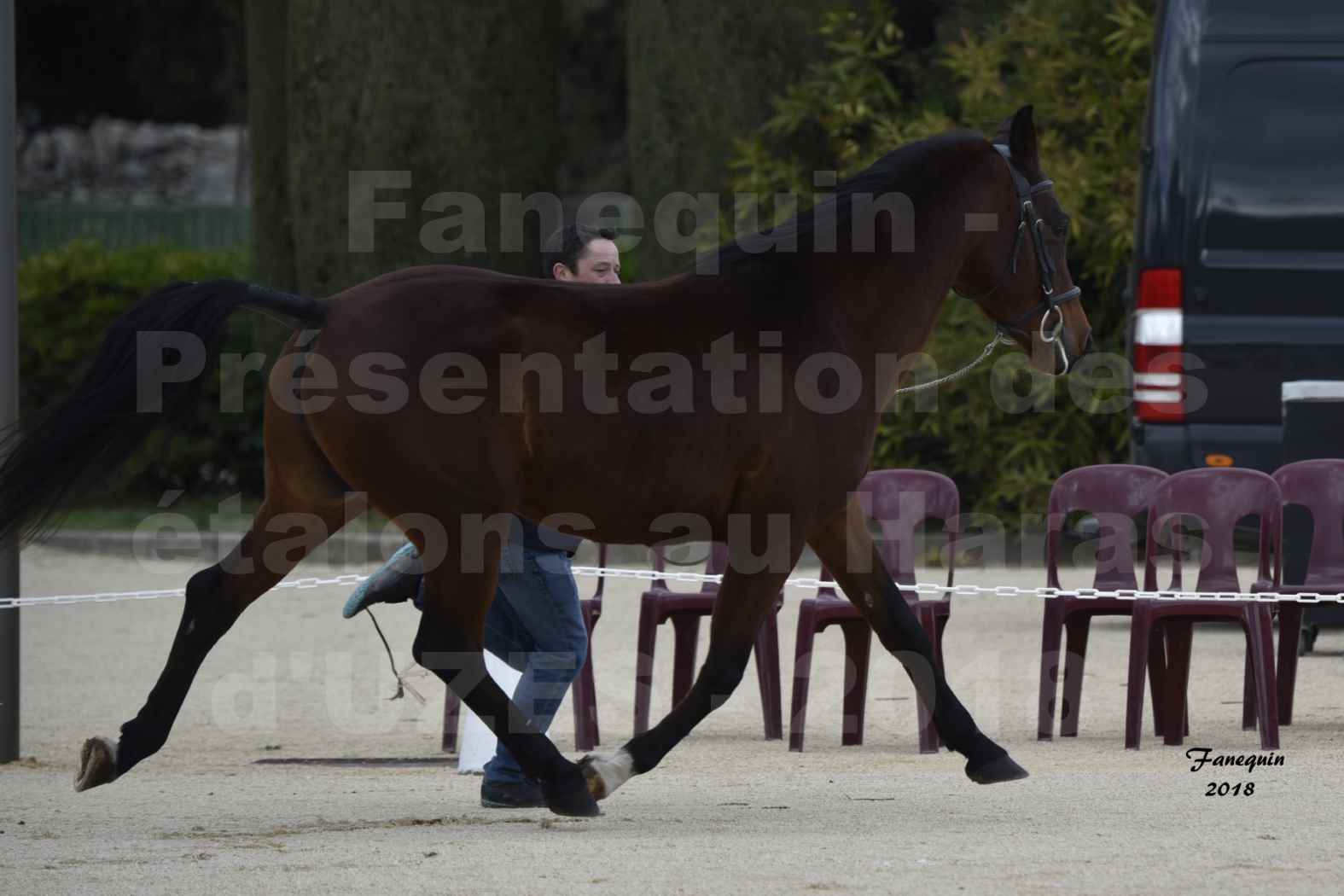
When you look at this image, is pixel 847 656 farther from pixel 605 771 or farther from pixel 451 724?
pixel 605 771

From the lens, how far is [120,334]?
6102 mm

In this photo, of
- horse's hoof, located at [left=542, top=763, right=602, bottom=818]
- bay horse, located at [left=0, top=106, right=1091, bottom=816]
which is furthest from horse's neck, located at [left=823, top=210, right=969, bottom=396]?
horse's hoof, located at [left=542, top=763, right=602, bottom=818]

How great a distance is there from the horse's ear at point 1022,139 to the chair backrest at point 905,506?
1.90 metres

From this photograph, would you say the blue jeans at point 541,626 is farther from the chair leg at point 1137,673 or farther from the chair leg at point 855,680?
the chair leg at point 1137,673

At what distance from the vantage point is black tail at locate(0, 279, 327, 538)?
6070mm

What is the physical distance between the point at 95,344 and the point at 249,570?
11.5 m

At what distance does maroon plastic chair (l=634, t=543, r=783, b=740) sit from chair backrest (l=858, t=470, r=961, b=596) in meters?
0.49

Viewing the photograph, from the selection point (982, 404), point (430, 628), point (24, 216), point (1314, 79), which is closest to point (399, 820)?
point (430, 628)

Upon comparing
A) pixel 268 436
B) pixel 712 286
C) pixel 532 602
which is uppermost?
pixel 712 286

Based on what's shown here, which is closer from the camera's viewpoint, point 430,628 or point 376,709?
point 430,628

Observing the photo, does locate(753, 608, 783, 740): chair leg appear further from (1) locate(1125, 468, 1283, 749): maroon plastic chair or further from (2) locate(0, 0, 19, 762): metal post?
(2) locate(0, 0, 19, 762): metal post

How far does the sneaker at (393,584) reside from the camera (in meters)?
6.63

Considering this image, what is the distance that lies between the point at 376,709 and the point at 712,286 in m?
3.72

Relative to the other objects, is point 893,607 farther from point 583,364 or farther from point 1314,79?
point 1314,79
